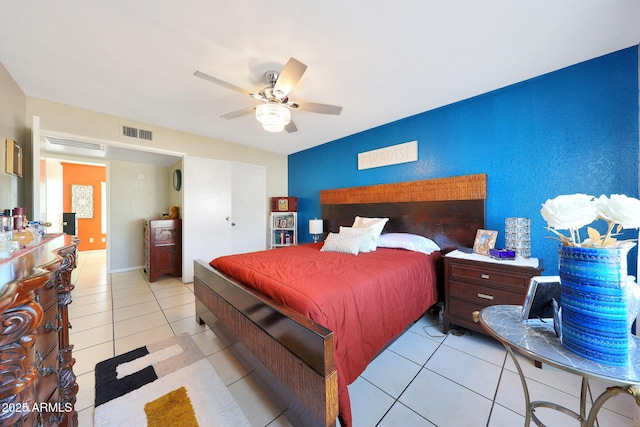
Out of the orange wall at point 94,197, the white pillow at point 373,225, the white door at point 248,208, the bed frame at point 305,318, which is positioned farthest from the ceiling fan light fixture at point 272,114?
the orange wall at point 94,197

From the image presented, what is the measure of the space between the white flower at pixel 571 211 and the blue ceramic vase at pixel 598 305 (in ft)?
0.30

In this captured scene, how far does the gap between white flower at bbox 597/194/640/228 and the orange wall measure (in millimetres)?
8518

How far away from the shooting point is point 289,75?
1678 mm

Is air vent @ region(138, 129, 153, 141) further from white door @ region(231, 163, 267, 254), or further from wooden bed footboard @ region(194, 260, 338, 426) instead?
wooden bed footboard @ region(194, 260, 338, 426)

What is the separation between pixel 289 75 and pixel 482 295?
7.93 ft

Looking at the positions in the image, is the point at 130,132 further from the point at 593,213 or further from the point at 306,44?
the point at 593,213

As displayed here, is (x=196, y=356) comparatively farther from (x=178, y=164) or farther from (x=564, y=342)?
(x=178, y=164)

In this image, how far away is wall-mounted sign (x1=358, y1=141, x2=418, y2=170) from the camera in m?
3.04

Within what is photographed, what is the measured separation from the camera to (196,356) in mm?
1812

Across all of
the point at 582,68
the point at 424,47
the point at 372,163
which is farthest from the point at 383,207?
the point at 582,68

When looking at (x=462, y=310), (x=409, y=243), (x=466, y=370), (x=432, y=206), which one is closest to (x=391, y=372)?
(x=466, y=370)

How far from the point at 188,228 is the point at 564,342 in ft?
13.5

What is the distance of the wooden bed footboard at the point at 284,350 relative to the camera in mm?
992

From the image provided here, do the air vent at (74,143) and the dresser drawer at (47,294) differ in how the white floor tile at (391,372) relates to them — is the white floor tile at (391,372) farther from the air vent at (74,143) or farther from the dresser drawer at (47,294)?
the air vent at (74,143)
